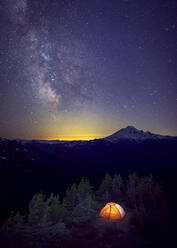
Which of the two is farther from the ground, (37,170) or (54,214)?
(54,214)

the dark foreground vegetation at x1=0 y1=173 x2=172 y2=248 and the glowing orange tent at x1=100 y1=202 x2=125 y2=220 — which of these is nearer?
the dark foreground vegetation at x1=0 y1=173 x2=172 y2=248

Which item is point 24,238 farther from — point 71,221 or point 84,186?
point 84,186

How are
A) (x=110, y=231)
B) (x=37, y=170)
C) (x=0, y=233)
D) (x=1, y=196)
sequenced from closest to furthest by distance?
(x=0, y=233)
(x=110, y=231)
(x=1, y=196)
(x=37, y=170)

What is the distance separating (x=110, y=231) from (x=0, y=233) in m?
10.6

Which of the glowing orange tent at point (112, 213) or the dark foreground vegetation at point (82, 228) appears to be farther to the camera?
the glowing orange tent at point (112, 213)

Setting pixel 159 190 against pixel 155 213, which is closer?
pixel 155 213

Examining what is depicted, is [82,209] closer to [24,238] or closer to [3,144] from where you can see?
[24,238]

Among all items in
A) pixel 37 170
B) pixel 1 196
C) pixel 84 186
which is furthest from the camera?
pixel 37 170

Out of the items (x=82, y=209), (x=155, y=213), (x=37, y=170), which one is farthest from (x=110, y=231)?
(x=37, y=170)

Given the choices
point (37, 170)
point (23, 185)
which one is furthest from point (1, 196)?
point (37, 170)

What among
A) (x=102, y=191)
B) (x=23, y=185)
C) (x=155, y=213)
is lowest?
(x=23, y=185)

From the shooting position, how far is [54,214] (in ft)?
55.9

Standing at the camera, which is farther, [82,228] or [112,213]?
[112,213]

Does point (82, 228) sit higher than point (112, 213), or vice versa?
point (112, 213)
